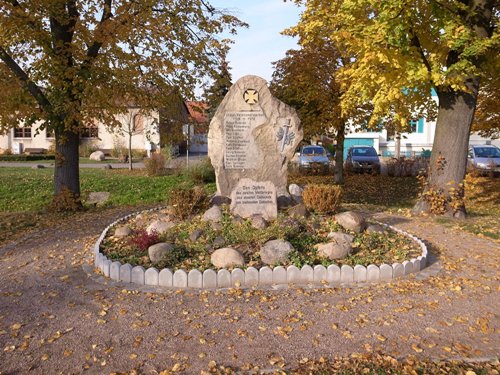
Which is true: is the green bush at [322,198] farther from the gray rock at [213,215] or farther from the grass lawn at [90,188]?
the grass lawn at [90,188]

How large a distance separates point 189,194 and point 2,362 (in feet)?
14.9

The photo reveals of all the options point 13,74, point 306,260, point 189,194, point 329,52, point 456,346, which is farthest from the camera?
point 329,52

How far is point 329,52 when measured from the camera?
16531 millimetres

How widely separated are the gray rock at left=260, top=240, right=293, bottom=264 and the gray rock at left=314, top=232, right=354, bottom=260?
18.8 inches

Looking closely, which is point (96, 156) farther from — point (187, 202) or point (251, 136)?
point (187, 202)

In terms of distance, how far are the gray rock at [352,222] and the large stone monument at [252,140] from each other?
1315 millimetres

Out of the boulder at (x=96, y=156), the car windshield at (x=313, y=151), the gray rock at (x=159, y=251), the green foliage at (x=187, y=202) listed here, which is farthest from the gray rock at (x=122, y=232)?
the boulder at (x=96, y=156)

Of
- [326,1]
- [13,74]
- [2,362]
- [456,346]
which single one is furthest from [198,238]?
[326,1]

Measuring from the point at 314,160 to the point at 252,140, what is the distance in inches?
571

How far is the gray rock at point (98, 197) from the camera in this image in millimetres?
14899

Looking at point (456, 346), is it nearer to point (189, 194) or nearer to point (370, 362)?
point (370, 362)

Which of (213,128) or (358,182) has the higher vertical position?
(213,128)

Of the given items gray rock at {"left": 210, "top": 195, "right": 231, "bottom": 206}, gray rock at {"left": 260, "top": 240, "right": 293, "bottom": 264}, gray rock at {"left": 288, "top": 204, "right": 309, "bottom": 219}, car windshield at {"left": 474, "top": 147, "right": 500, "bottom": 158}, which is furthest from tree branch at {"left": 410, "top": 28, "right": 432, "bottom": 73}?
car windshield at {"left": 474, "top": 147, "right": 500, "bottom": 158}

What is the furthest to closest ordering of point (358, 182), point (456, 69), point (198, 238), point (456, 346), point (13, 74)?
1. point (358, 182)
2. point (13, 74)
3. point (456, 69)
4. point (198, 238)
5. point (456, 346)
